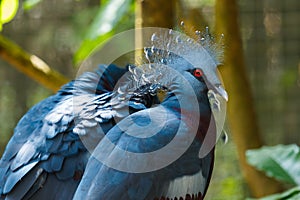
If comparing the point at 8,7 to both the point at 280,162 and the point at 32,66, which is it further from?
the point at 280,162

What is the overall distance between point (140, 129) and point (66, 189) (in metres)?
0.30

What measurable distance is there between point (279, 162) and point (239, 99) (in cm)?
47

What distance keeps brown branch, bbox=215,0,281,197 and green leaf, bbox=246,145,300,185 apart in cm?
39

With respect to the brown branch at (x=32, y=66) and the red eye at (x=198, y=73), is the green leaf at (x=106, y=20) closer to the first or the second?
the brown branch at (x=32, y=66)

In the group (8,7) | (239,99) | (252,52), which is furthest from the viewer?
(252,52)

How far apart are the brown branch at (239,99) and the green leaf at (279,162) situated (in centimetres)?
39

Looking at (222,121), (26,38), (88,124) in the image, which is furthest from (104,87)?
(26,38)

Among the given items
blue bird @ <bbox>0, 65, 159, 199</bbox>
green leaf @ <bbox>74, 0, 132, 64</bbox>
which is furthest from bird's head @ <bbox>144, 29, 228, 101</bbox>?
green leaf @ <bbox>74, 0, 132, 64</bbox>

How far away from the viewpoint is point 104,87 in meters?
1.83

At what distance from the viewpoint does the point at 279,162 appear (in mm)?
2008

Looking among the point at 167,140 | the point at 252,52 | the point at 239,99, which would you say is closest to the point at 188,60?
the point at 167,140

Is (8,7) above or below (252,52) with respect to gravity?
above

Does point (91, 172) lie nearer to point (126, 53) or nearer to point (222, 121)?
point (222, 121)

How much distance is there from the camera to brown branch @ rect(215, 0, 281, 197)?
7.91 ft
